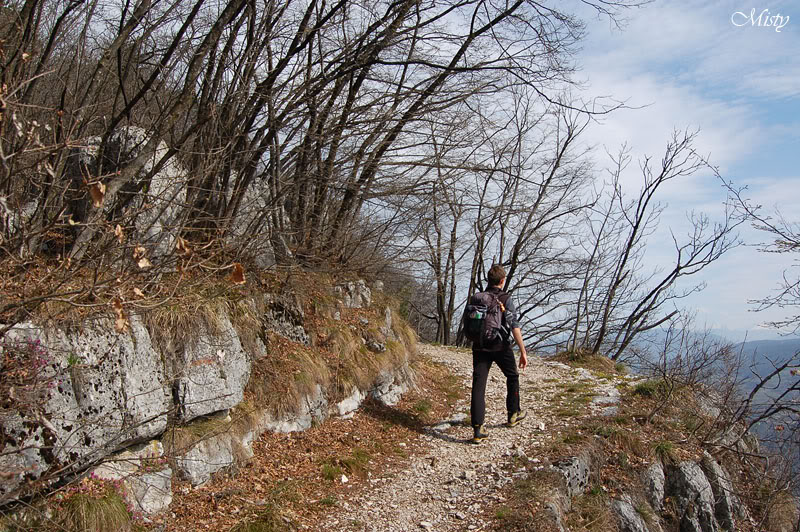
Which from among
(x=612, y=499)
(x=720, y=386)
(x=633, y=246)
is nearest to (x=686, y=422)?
(x=720, y=386)

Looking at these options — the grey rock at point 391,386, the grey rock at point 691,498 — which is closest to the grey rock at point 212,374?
the grey rock at point 391,386

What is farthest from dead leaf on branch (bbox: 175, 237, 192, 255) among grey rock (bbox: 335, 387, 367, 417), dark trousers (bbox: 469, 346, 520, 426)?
grey rock (bbox: 335, 387, 367, 417)

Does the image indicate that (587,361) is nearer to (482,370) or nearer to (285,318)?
(482,370)

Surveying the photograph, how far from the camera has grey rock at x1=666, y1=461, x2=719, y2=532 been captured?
707cm

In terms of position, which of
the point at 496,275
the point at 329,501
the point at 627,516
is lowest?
the point at 627,516

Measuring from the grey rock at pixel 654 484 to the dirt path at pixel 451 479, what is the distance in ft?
3.86

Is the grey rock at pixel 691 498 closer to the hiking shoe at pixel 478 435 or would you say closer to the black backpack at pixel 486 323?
the hiking shoe at pixel 478 435

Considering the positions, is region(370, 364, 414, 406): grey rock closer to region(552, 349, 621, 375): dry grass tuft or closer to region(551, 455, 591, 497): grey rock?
region(551, 455, 591, 497): grey rock

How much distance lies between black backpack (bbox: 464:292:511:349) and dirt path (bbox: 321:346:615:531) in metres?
1.28

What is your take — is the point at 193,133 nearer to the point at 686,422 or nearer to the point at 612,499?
the point at 612,499

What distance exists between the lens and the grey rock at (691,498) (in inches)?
279

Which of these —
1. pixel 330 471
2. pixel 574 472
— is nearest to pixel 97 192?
pixel 330 471

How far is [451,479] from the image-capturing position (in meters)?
5.68

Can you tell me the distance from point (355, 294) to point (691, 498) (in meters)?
5.53
